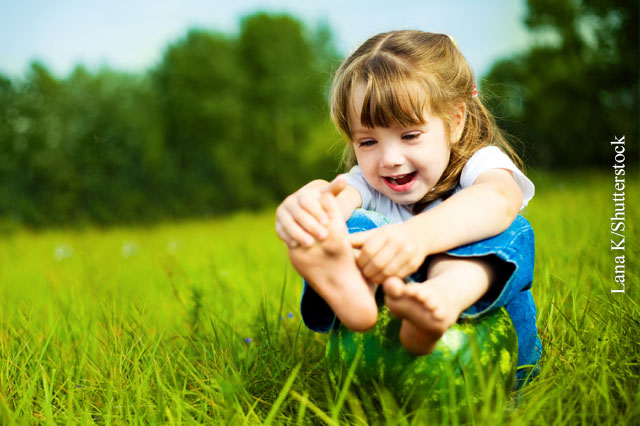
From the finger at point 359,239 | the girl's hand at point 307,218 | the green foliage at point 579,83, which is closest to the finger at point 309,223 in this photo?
the girl's hand at point 307,218

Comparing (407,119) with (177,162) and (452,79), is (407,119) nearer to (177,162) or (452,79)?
(452,79)

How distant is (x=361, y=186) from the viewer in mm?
2023

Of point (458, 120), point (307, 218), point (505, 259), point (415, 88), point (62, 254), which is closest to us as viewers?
point (307, 218)

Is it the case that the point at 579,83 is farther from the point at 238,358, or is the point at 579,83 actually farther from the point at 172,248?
the point at 238,358

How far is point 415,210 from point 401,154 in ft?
1.02

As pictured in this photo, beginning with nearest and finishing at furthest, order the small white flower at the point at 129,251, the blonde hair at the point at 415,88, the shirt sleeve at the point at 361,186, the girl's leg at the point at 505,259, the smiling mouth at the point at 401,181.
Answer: the girl's leg at the point at 505,259, the blonde hair at the point at 415,88, the smiling mouth at the point at 401,181, the shirt sleeve at the point at 361,186, the small white flower at the point at 129,251

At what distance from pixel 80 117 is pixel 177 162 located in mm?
1764

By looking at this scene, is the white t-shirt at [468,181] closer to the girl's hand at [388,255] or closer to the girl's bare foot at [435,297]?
the girl's bare foot at [435,297]

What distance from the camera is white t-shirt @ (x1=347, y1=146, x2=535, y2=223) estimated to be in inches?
71.4

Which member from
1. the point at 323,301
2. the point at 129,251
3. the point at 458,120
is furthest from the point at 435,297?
the point at 129,251

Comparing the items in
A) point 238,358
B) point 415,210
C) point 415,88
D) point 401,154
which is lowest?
point 238,358

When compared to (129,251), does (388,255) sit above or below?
above

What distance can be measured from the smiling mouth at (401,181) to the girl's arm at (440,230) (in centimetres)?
25

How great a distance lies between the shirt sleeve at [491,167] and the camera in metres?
1.80
